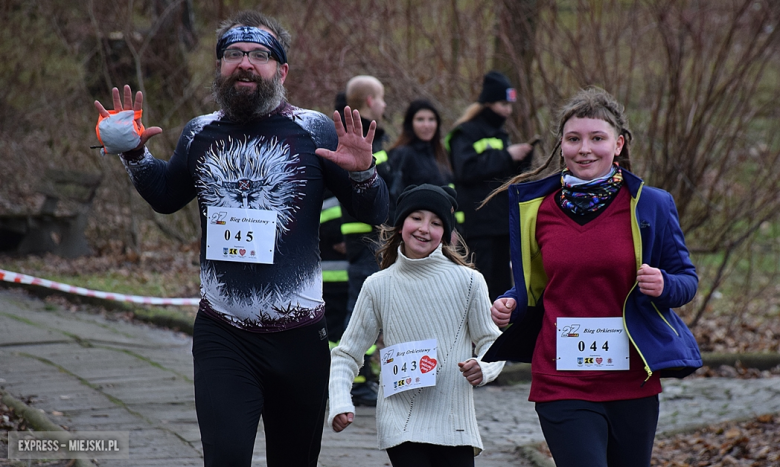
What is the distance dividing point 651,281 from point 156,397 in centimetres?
431

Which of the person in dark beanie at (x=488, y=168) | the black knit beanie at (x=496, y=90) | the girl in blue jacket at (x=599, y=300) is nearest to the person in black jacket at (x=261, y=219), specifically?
the girl in blue jacket at (x=599, y=300)

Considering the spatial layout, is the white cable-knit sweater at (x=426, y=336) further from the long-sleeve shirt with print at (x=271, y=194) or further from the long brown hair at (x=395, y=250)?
the long-sleeve shirt with print at (x=271, y=194)

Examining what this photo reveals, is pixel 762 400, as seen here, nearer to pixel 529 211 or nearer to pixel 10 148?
pixel 529 211

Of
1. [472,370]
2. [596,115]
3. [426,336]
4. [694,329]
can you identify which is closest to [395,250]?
[426,336]

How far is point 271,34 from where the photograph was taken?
3.69 metres

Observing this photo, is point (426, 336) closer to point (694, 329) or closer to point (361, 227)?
point (361, 227)

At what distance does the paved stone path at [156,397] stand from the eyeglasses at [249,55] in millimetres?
2452

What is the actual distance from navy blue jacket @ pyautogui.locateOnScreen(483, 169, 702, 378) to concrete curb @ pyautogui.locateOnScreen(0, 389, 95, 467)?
260 cm

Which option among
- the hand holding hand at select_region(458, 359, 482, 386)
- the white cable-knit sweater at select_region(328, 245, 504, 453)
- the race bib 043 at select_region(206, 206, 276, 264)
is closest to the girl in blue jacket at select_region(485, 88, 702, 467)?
the hand holding hand at select_region(458, 359, 482, 386)

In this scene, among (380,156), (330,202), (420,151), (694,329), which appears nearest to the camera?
(380,156)

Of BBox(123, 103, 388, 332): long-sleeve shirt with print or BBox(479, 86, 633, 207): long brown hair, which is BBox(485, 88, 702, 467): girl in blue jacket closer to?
BBox(479, 86, 633, 207): long brown hair

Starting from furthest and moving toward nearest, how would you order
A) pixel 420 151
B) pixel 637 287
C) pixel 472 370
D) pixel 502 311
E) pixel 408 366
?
pixel 420 151, pixel 408 366, pixel 472 370, pixel 502 311, pixel 637 287

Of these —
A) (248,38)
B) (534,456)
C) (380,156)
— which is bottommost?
(534,456)

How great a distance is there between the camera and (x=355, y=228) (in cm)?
648
